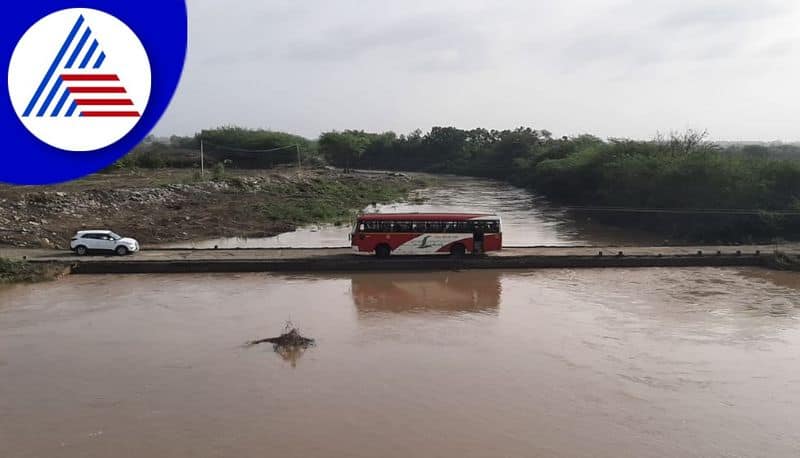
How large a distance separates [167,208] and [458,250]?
20.8 metres

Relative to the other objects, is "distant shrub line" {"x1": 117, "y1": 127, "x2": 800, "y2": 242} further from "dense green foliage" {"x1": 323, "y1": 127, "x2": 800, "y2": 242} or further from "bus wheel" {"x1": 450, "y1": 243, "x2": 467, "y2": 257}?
"bus wheel" {"x1": 450, "y1": 243, "x2": 467, "y2": 257}

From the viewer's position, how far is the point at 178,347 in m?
15.7

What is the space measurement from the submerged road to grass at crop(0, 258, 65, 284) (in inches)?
33.0

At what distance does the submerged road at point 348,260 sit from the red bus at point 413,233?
435 millimetres

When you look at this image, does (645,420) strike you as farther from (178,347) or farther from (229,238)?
(229,238)

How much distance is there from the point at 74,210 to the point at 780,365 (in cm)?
3271

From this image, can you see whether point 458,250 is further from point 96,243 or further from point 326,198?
point 326,198

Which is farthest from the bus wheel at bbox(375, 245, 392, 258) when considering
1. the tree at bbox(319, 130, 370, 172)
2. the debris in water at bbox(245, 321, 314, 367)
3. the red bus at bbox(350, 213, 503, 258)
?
the tree at bbox(319, 130, 370, 172)

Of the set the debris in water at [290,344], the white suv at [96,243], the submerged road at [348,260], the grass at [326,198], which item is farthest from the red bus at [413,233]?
the grass at [326,198]

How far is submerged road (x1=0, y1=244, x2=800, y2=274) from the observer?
24.2 meters

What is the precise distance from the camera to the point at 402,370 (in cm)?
1420

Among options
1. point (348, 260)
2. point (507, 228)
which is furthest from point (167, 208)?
point (507, 228)

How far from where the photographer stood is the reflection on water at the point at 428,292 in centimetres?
1986

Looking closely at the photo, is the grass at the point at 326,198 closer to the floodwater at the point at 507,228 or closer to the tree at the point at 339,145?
the floodwater at the point at 507,228
